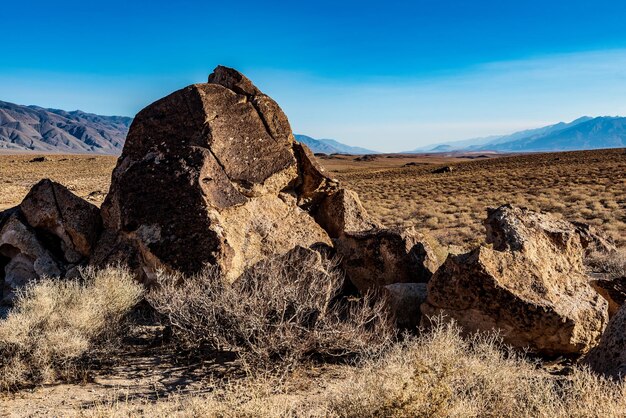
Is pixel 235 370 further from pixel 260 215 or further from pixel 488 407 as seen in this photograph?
pixel 260 215

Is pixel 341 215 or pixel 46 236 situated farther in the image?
pixel 341 215

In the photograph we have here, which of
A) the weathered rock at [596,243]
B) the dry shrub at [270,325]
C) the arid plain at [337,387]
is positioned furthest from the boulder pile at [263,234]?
the weathered rock at [596,243]

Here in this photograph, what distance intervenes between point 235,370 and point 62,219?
481cm

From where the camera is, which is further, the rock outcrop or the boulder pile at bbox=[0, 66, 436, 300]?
the rock outcrop

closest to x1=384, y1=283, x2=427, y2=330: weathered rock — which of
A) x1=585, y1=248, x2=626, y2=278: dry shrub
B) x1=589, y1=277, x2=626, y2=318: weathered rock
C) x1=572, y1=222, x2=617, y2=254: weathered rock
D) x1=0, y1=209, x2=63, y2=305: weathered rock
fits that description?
x1=589, y1=277, x2=626, y2=318: weathered rock

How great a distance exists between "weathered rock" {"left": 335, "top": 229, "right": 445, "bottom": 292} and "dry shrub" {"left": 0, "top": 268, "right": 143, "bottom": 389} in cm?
313

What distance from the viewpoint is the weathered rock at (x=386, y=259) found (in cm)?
744

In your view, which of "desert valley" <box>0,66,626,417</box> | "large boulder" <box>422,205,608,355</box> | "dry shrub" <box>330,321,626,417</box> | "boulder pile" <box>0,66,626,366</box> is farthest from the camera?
"boulder pile" <box>0,66,626,366</box>

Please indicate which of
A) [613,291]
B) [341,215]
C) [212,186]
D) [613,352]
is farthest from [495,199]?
[613,352]

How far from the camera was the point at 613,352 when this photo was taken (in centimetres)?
477

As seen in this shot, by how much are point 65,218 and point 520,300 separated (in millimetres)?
7115

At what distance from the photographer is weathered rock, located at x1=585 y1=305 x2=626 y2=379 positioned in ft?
15.2

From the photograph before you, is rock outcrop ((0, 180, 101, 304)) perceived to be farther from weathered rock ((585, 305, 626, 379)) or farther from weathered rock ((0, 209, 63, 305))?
weathered rock ((585, 305, 626, 379))

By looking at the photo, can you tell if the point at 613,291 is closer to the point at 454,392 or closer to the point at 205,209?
the point at 454,392
